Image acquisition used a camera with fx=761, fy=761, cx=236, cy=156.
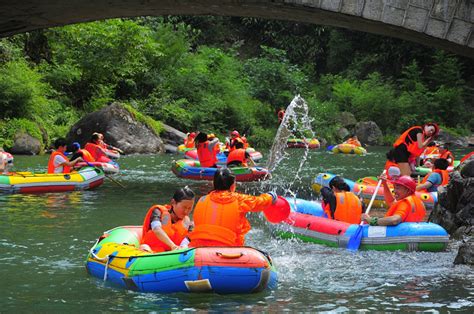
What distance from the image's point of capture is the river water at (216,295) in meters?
7.07

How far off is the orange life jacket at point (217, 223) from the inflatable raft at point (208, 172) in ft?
32.0

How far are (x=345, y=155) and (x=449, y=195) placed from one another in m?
17.4

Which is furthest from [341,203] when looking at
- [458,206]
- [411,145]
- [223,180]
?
[411,145]

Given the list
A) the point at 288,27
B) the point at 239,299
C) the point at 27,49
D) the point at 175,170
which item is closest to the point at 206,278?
the point at 239,299

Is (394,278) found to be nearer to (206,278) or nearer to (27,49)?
(206,278)

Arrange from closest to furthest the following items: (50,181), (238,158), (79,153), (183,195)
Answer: (183,195) < (50,181) < (79,153) < (238,158)

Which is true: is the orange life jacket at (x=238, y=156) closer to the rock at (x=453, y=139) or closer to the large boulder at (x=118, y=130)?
the large boulder at (x=118, y=130)

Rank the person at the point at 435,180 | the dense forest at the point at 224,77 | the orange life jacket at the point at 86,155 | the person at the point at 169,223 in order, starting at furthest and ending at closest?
the dense forest at the point at 224,77 → the orange life jacket at the point at 86,155 → the person at the point at 435,180 → the person at the point at 169,223

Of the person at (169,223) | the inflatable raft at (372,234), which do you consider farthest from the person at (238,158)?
the person at (169,223)

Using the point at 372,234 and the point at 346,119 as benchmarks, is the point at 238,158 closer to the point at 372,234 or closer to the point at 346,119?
the point at 372,234

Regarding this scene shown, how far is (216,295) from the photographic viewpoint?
724cm

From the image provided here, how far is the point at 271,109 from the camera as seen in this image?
38719 mm

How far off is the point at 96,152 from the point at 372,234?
1030 centimetres

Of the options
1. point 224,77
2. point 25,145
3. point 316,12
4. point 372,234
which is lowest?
point 25,145
